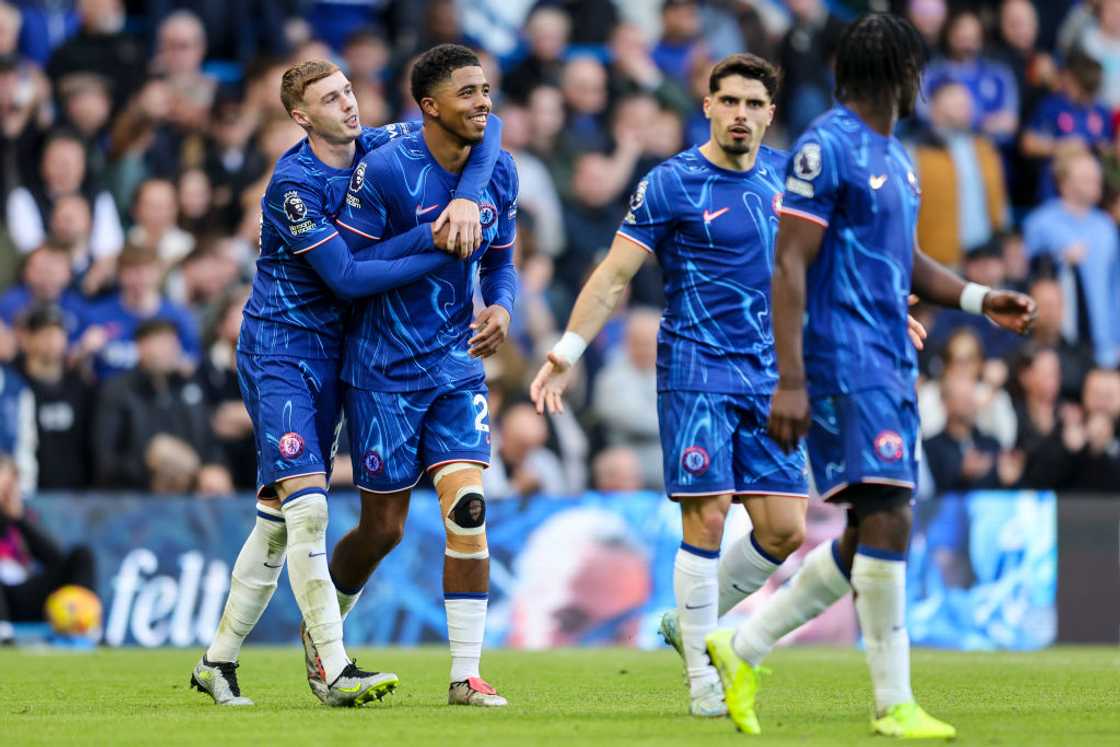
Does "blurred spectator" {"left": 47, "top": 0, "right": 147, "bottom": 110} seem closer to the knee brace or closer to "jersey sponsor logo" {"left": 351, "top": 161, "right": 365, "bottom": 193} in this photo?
"jersey sponsor logo" {"left": 351, "top": 161, "right": 365, "bottom": 193}

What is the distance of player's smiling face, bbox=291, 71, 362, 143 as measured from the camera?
8828 millimetres

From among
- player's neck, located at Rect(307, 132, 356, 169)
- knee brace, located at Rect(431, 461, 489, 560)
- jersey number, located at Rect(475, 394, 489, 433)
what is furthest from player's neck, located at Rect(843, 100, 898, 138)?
player's neck, located at Rect(307, 132, 356, 169)

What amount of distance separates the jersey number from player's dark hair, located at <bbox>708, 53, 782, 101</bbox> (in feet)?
5.55

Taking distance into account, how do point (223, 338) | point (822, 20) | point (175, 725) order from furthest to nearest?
point (822, 20) → point (223, 338) → point (175, 725)

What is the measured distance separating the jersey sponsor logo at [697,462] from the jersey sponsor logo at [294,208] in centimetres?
196

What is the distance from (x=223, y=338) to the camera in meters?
15.1

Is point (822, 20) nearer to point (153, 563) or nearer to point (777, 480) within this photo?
point (153, 563)

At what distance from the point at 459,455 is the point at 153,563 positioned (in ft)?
19.4

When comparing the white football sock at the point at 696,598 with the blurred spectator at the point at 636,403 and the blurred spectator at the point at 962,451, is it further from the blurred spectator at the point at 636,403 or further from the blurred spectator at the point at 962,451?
the blurred spectator at the point at 962,451

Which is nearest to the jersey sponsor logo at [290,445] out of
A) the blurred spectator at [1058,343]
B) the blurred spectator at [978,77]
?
the blurred spectator at [1058,343]

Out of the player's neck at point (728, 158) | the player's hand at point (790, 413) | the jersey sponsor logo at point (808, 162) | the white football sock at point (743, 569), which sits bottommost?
the white football sock at point (743, 569)

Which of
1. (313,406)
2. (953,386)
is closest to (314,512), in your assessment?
(313,406)

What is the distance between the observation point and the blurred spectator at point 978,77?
1967 cm

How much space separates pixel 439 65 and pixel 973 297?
8.90 feet
